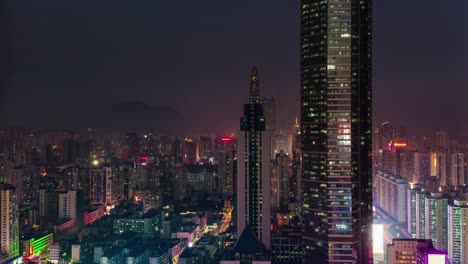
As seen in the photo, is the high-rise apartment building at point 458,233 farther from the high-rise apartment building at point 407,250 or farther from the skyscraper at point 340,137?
the skyscraper at point 340,137

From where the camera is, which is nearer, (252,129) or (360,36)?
(360,36)

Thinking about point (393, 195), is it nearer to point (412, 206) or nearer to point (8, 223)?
point (412, 206)

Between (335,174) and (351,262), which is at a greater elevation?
(335,174)

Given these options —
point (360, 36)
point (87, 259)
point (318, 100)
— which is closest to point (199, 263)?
point (87, 259)

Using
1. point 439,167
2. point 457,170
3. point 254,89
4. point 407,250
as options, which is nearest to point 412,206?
point 439,167

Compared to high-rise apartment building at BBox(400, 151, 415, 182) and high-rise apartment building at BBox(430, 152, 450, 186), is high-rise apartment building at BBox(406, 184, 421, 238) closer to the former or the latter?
high-rise apartment building at BBox(400, 151, 415, 182)

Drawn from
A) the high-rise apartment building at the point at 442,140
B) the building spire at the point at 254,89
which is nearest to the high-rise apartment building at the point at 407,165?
the high-rise apartment building at the point at 442,140

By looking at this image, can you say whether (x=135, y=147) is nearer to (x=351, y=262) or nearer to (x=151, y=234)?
(x=151, y=234)
